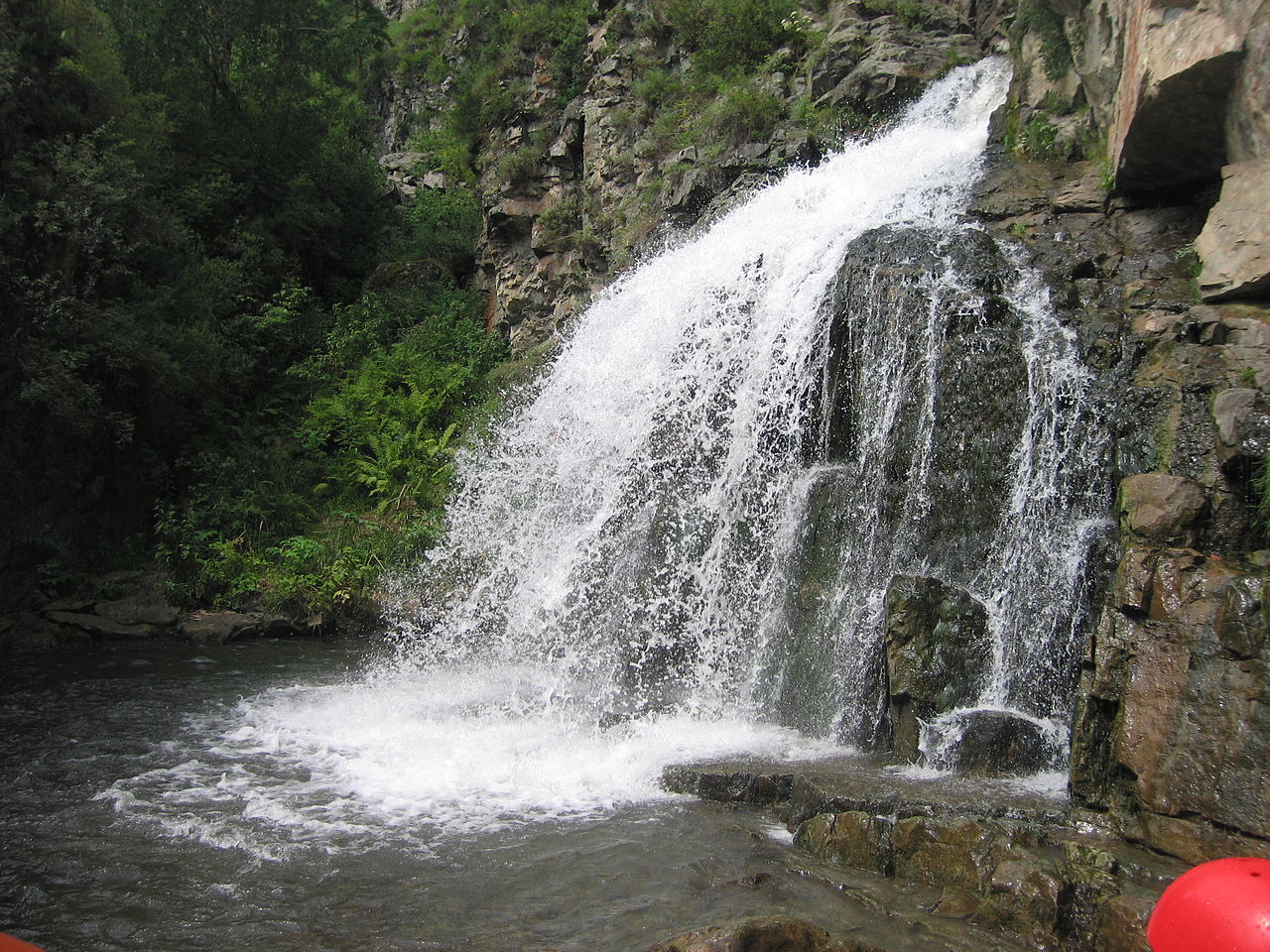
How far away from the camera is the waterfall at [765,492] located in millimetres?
7246

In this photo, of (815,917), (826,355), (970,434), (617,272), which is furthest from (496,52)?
(815,917)

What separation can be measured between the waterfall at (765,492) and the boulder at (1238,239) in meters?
1.21

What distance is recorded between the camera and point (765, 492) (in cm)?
877

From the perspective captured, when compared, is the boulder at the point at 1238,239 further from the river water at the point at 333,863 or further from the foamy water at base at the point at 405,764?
the river water at the point at 333,863

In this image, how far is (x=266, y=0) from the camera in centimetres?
1841

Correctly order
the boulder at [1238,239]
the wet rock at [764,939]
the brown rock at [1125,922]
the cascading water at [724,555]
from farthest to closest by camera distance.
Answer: the boulder at [1238,239] < the cascading water at [724,555] < the brown rock at [1125,922] < the wet rock at [764,939]

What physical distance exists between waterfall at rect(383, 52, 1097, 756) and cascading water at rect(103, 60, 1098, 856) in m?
0.03

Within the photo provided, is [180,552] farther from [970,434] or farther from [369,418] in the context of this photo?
[970,434]

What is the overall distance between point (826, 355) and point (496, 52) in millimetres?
15855

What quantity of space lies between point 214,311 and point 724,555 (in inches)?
452

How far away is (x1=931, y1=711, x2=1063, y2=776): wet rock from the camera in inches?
232

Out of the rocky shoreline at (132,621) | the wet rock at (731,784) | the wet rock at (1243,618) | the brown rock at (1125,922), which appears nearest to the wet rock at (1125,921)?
the brown rock at (1125,922)

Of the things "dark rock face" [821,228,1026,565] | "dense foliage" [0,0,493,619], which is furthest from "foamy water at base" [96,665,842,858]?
"dense foliage" [0,0,493,619]

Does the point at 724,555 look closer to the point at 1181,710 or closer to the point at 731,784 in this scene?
the point at 731,784
